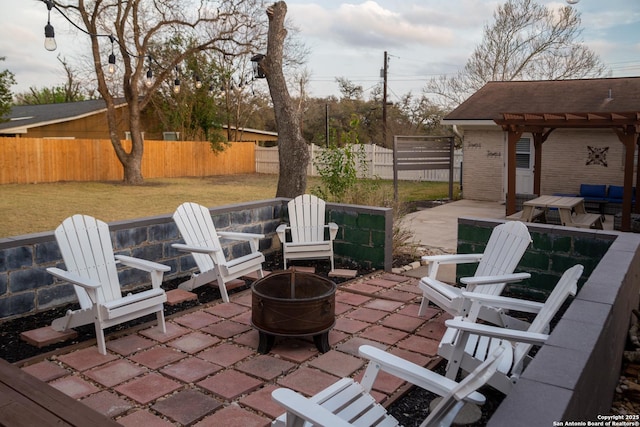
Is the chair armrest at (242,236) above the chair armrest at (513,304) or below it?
above

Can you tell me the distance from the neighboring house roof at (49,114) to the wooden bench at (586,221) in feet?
64.4

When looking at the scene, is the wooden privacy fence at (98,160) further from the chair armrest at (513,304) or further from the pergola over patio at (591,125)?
the chair armrest at (513,304)

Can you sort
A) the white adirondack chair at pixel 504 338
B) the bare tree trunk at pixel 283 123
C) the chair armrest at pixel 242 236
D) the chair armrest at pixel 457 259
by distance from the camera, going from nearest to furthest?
the white adirondack chair at pixel 504 338 → the chair armrest at pixel 457 259 → the chair armrest at pixel 242 236 → the bare tree trunk at pixel 283 123

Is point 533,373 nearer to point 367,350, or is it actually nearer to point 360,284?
point 367,350

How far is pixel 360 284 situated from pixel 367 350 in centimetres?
320

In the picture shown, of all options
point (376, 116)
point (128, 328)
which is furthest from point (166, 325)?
point (376, 116)

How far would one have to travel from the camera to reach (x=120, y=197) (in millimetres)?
15602

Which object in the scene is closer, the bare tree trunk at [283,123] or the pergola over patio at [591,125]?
the bare tree trunk at [283,123]

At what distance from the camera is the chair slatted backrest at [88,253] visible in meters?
3.97

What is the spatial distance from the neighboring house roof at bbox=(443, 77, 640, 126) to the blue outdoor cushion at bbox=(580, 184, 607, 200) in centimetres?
182

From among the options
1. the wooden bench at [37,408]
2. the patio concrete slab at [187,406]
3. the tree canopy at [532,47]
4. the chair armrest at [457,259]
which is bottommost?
the patio concrete slab at [187,406]

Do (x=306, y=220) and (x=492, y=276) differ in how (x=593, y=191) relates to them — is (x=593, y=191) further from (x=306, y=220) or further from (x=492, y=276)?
(x=492, y=276)

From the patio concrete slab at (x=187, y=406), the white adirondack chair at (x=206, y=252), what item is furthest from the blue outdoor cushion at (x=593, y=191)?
the patio concrete slab at (x=187, y=406)

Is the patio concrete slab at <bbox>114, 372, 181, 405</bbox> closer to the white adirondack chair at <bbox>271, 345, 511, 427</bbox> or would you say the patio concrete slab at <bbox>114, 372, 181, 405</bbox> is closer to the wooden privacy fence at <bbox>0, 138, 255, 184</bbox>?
the white adirondack chair at <bbox>271, 345, 511, 427</bbox>
